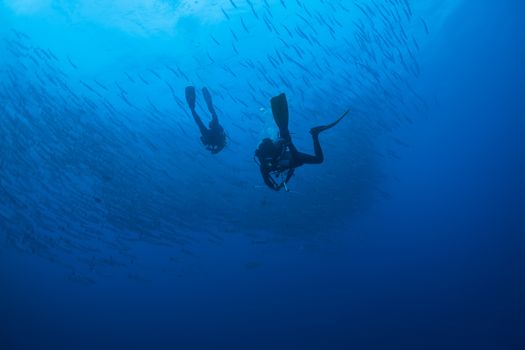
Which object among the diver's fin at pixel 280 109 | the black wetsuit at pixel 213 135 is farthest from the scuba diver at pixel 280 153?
the black wetsuit at pixel 213 135

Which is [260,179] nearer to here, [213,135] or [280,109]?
[213,135]

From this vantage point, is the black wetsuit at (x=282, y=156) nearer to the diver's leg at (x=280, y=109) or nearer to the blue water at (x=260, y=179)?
the diver's leg at (x=280, y=109)

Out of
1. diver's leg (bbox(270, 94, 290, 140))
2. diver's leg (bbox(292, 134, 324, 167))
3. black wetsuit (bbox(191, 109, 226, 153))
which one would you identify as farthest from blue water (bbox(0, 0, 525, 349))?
diver's leg (bbox(270, 94, 290, 140))

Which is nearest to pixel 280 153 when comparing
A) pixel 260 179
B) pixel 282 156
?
pixel 282 156

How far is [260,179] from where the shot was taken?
22.7 metres

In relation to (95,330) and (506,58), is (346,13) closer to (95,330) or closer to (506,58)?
(506,58)

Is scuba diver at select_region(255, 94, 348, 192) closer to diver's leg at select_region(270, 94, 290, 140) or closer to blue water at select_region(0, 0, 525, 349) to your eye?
diver's leg at select_region(270, 94, 290, 140)

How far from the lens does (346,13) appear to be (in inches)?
701

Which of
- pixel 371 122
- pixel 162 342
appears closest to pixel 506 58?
pixel 371 122

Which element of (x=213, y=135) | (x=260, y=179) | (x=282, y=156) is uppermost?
(x=260, y=179)

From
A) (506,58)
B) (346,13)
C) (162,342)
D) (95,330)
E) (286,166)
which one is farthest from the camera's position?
(95,330)

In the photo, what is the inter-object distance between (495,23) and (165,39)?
1807 centimetres

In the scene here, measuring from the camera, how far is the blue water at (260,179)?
656 inches

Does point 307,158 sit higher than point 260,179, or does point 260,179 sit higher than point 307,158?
point 260,179
